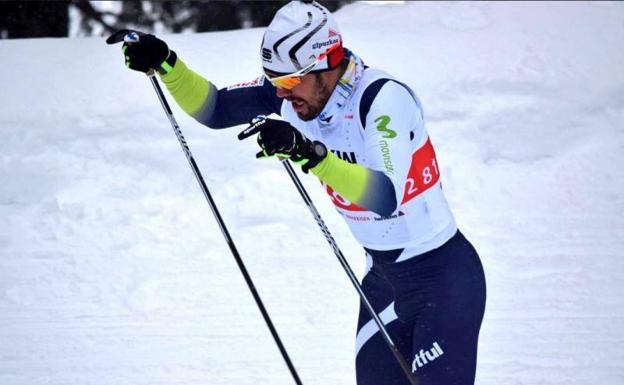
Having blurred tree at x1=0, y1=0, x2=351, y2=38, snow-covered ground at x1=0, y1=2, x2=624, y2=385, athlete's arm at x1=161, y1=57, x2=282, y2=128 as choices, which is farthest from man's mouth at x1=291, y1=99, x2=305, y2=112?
blurred tree at x1=0, y1=0, x2=351, y2=38

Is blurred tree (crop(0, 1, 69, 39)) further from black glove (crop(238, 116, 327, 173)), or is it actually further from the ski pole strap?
black glove (crop(238, 116, 327, 173))

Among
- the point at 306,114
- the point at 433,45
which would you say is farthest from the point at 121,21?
the point at 306,114

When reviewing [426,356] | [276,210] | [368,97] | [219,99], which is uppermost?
[368,97]

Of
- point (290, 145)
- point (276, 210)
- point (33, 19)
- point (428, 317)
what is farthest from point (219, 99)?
point (33, 19)

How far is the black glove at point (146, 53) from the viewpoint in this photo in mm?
3051

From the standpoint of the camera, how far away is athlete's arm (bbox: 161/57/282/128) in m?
3.16

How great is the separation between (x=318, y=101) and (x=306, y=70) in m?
0.14

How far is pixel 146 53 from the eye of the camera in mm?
3057

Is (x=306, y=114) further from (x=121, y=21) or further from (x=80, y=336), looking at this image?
(x=121, y=21)

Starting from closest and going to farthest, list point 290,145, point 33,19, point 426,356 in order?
point 290,145
point 426,356
point 33,19

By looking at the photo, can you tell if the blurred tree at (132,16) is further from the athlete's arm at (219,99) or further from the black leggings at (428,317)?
the black leggings at (428,317)

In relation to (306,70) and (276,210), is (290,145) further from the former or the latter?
(276,210)

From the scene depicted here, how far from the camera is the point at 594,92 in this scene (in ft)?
23.2

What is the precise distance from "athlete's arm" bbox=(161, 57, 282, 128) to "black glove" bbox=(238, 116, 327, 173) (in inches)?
27.9
